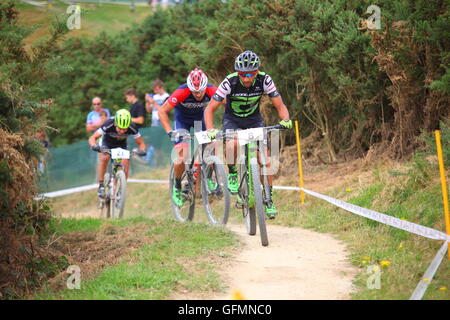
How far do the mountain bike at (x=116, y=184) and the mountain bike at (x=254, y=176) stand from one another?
4.06 m

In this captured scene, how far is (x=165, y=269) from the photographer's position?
6516 millimetres

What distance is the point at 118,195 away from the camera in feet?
39.4

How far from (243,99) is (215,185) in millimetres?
1325

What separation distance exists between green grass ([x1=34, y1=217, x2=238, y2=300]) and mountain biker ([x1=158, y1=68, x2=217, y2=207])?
1.51 meters

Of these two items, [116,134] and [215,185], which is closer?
[215,185]

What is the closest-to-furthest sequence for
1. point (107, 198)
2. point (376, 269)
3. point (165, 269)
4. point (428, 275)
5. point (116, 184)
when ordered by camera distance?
1. point (428, 275)
2. point (376, 269)
3. point (165, 269)
4. point (116, 184)
5. point (107, 198)

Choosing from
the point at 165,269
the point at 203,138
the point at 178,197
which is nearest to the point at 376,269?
the point at 165,269

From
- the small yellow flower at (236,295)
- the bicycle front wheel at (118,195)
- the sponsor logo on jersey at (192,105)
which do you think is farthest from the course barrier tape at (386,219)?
the bicycle front wheel at (118,195)

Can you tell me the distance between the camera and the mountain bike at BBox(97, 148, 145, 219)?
11.9 meters

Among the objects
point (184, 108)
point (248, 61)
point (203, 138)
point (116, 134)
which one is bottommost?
point (116, 134)

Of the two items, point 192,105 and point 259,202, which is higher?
point 192,105

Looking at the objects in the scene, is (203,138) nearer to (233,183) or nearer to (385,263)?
(233,183)

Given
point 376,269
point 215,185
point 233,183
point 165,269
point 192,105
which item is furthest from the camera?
point 192,105
